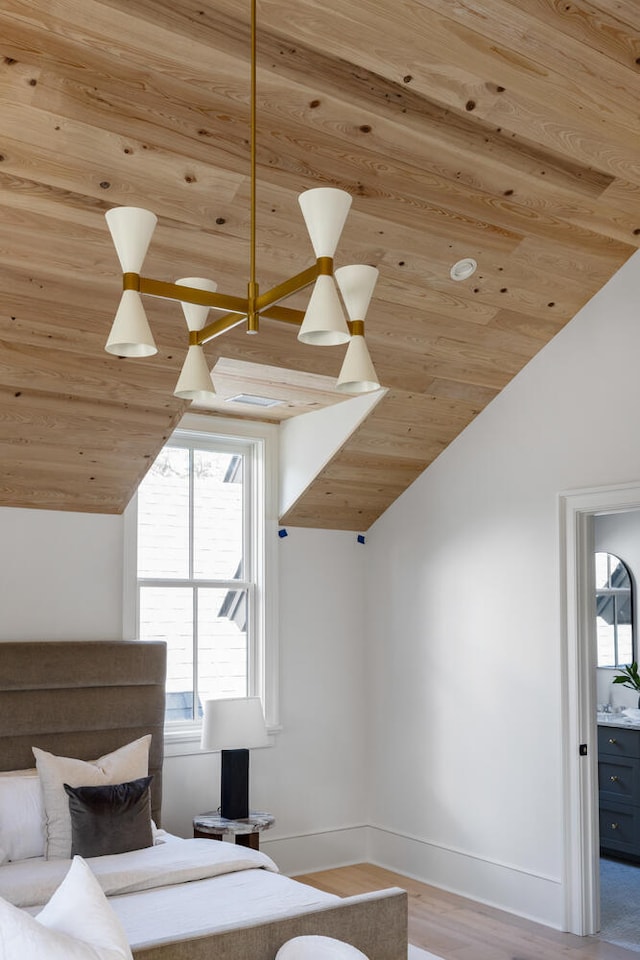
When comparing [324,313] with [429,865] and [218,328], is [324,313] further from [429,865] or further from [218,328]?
[429,865]

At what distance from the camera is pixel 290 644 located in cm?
569

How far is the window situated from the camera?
17.6ft

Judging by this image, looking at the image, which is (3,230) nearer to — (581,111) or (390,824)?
(581,111)

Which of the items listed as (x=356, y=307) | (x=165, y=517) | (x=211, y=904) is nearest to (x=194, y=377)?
(x=356, y=307)

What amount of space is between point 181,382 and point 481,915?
3.45 metres

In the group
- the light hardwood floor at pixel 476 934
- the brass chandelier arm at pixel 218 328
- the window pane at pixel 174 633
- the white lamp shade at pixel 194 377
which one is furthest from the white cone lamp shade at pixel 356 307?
the window pane at pixel 174 633

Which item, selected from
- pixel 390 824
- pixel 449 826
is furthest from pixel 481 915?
pixel 390 824

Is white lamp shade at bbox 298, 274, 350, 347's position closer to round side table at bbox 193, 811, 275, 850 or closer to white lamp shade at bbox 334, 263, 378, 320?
white lamp shade at bbox 334, 263, 378, 320

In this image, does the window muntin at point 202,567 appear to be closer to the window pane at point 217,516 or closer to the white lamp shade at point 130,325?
the window pane at point 217,516

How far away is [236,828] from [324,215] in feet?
10.8

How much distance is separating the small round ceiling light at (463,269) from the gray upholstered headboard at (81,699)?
7.76 ft

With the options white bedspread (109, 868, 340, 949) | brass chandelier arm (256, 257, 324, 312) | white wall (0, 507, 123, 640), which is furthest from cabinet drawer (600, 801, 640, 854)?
brass chandelier arm (256, 257, 324, 312)

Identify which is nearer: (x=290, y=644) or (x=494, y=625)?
(x=494, y=625)

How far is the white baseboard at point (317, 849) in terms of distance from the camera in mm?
5434
